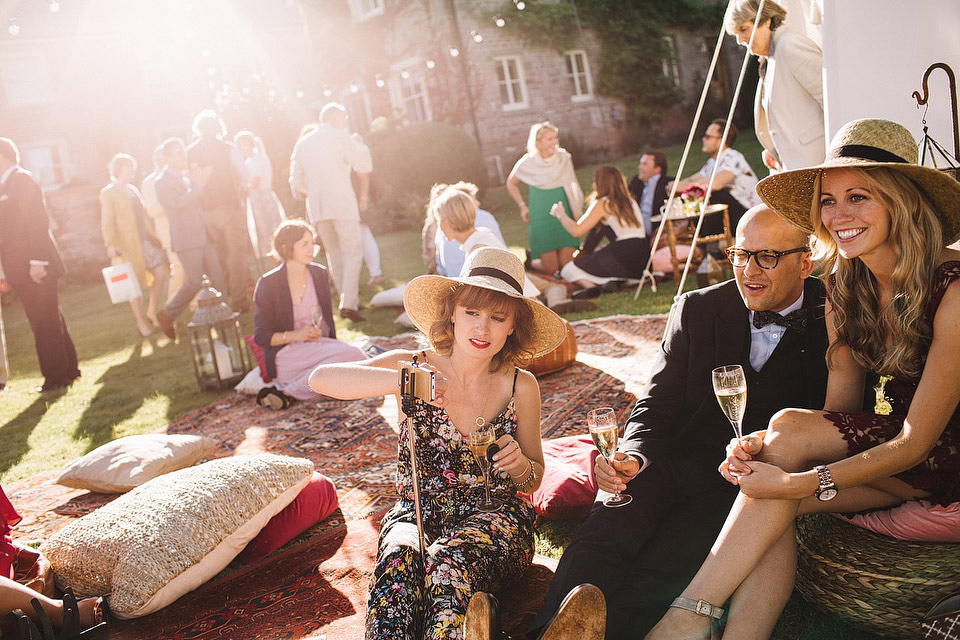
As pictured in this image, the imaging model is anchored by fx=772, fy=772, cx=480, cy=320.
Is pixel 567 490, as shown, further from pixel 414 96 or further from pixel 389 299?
pixel 414 96

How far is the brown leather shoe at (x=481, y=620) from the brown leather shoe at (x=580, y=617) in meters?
0.15

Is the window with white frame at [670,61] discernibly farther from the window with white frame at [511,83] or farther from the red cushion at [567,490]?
the red cushion at [567,490]

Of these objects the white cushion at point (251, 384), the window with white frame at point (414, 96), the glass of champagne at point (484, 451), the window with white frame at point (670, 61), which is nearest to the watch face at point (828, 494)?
the glass of champagne at point (484, 451)

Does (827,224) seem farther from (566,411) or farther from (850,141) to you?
(566,411)

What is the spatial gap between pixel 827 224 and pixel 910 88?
2.23 m

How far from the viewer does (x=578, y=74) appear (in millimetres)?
21188

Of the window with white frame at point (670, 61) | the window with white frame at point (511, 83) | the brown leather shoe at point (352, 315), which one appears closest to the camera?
the brown leather shoe at point (352, 315)

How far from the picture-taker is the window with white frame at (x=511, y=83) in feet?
66.0

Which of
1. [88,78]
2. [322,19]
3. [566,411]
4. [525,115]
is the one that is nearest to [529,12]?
[525,115]

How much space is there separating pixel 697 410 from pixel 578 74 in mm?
19550

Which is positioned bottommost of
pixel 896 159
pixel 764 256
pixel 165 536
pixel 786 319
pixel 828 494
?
pixel 165 536

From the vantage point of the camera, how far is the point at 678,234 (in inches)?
338

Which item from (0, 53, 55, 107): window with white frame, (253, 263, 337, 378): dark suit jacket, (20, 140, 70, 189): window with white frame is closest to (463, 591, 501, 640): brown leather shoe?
(253, 263, 337, 378): dark suit jacket

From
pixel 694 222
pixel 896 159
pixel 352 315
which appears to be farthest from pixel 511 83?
pixel 896 159
